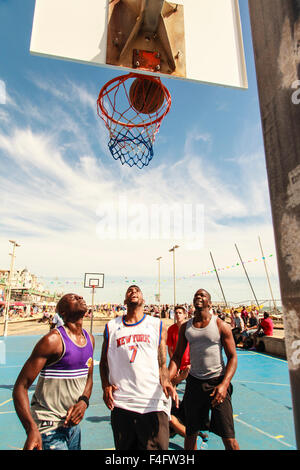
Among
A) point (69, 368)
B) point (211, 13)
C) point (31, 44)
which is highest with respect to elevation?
point (211, 13)

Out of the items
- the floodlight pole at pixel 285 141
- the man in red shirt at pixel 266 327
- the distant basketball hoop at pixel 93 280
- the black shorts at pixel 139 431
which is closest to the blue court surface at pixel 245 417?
the black shorts at pixel 139 431

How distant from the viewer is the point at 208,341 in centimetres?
325

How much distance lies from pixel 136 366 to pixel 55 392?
708 millimetres

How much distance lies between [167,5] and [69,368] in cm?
355

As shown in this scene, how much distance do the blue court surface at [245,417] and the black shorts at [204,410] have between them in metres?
0.88

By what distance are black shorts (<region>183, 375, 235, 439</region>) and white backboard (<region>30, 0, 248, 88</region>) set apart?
3.14 metres

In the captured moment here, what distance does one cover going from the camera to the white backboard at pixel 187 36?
2514mm

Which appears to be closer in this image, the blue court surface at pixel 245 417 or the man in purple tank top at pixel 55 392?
the man in purple tank top at pixel 55 392

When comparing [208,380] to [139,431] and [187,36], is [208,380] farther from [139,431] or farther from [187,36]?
[187,36]

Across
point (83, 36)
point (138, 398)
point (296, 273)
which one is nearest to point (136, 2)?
point (83, 36)

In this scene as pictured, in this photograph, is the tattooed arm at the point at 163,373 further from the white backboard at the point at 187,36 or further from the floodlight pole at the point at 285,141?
the white backboard at the point at 187,36

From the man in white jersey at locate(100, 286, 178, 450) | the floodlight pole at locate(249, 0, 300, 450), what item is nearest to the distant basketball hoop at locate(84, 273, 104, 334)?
the man in white jersey at locate(100, 286, 178, 450)

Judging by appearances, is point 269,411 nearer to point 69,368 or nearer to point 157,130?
point 69,368
